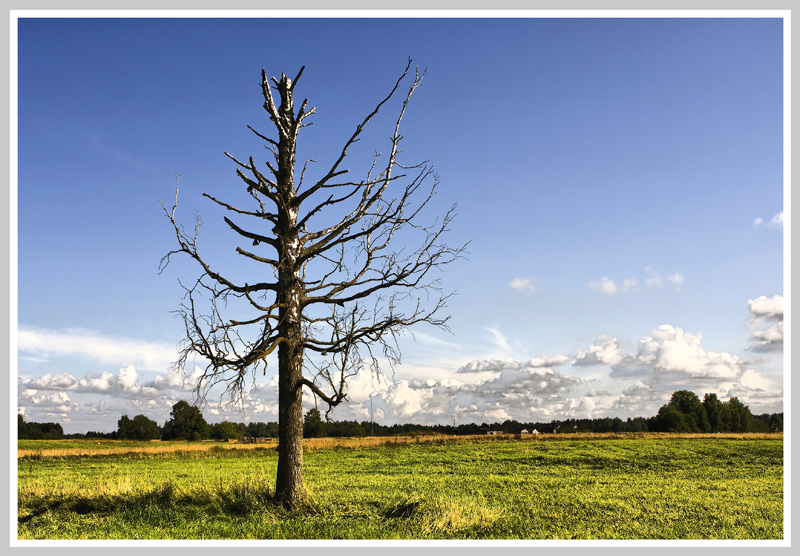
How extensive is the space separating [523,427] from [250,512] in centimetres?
8878

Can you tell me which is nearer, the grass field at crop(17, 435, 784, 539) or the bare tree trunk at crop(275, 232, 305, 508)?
the grass field at crop(17, 435, 784, 539)

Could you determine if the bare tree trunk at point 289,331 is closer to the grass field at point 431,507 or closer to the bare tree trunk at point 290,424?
the bare tree trunk at point 290,424

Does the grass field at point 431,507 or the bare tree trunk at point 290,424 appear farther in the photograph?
the bare tree trunk at point 290,424

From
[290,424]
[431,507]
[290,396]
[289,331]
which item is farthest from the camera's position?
[289,331]

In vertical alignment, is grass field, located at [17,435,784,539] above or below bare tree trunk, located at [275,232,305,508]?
below

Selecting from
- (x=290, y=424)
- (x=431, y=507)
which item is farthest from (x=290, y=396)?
(x=431, y=507)

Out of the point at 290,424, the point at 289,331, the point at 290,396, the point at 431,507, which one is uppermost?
the point at 289,331

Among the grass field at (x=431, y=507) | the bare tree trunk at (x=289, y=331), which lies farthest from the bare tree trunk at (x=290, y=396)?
the grass field at (x=431, y=507)

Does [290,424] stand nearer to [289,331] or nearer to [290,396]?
[290,396]

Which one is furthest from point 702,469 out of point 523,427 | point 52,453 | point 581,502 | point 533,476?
point 523,427

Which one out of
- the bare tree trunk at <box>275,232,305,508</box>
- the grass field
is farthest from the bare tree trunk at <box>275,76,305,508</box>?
the grass field

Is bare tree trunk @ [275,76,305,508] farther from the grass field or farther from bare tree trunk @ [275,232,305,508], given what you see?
the grass field

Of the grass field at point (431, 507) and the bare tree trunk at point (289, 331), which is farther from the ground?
the bare tree trunk at point (289, 331)

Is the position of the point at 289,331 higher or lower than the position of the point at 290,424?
higher
